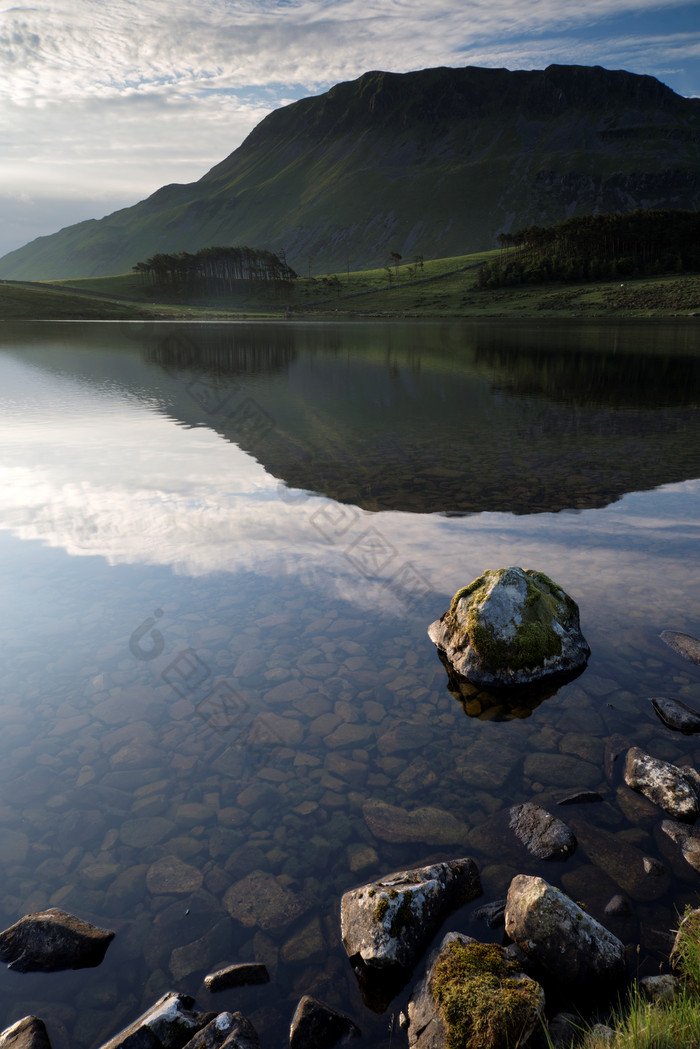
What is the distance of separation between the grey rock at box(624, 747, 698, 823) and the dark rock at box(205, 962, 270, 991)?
513 centimetres

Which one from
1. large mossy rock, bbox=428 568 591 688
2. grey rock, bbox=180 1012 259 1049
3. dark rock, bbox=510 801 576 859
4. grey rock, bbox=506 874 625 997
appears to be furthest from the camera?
large mossy rock, bbox=428 568 591 688

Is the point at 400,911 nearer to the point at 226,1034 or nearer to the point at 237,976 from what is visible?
the point at 237,976

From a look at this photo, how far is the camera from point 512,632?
1066 cm

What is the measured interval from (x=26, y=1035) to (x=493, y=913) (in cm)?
442

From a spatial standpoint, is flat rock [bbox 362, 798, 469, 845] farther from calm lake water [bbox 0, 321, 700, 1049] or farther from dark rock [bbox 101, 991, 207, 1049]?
dark rock [bbox 101, 991, 207, 1049]

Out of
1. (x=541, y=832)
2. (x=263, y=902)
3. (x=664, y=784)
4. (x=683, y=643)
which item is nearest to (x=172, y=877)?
(x=263, y=902)

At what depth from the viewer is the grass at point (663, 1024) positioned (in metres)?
4.21

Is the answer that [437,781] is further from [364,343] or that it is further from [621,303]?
[621,303]

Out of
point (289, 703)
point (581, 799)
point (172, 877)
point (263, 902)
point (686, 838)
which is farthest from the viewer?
point (289, 703)

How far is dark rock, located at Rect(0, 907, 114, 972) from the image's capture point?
5.81 m

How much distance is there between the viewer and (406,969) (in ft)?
18.7

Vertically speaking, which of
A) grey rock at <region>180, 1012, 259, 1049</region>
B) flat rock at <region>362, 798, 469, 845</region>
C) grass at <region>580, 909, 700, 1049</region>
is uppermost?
grass at <region>580, 909, 700, 1049</region>

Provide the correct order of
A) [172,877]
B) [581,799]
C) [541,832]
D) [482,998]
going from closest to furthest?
1. [482,998]
2. [172,877]
3. [541,832]
4. [581,799]

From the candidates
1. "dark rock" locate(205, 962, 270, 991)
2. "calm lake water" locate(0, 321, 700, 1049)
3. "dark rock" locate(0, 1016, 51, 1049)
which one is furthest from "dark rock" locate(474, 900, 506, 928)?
"dark rock" locate(0, 1016, 51, 1049)
